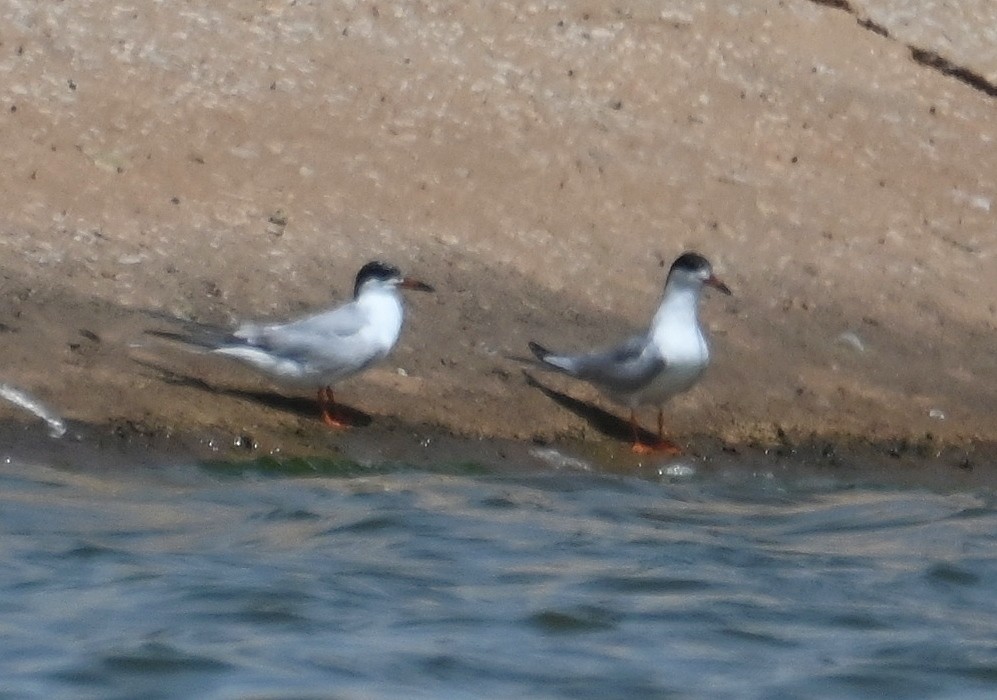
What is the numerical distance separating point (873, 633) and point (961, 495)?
7.84 feet

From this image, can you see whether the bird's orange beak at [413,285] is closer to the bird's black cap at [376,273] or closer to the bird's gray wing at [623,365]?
the bird's black cap at [376,273]

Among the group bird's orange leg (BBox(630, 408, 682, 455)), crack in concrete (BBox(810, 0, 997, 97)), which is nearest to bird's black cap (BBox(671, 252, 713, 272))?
bird's orange leg (BBox(630, 408, 682, 455))

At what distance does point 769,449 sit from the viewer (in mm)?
10570

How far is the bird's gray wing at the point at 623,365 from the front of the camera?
10.4 m

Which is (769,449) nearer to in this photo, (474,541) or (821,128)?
(474,541)

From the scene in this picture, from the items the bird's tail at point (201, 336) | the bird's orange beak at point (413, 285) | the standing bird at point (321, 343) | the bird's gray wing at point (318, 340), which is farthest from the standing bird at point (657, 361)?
the bird's tail at point (201, 336)

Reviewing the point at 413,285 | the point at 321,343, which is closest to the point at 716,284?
the point at 413,285

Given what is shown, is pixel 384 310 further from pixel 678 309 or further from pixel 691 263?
pixel 691 263

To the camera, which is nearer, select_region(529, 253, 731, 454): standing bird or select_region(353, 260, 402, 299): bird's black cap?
select_region(529, 253, 731, 454): standing bird

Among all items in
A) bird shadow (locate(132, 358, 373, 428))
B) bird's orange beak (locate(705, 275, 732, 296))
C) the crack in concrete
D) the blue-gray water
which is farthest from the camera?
the crack in concrete

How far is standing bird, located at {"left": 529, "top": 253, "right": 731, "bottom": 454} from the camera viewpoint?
10.4 meters

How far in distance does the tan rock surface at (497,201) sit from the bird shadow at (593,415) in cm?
9

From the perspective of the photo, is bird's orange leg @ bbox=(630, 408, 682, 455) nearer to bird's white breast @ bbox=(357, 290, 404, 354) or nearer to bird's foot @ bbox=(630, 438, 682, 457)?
bird's foot @ bbox=(630, 438, 682, 457)

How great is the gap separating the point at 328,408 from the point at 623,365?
4.56 ft
